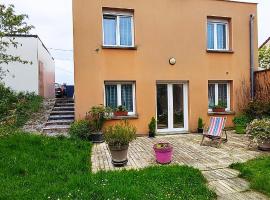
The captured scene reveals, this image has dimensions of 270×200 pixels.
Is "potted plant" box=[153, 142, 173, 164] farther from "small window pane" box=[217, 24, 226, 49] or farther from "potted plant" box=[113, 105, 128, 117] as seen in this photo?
"small window pane" box=[217, 24, 226, 49]

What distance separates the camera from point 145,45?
37.5 feet

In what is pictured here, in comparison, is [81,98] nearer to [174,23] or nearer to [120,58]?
[120,58]

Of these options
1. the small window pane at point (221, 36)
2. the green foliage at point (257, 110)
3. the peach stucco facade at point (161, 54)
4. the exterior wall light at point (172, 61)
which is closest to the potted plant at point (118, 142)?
the peach stucco facade at point (161, 54)

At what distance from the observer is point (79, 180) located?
5301mm

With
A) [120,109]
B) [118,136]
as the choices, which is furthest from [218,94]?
[118,136]

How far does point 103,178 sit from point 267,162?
4.30 metres

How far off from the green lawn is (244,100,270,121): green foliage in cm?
734

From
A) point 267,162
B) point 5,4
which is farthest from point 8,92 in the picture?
point 267,162

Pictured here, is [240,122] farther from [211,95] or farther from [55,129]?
[55,129]

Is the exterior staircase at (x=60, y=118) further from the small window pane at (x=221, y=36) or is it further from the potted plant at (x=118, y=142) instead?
the small window pane at (x=221, y=36)

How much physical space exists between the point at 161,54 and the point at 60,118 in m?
5.69

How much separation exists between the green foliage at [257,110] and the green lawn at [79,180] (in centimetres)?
734

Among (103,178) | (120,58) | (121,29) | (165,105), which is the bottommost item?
(103,178)

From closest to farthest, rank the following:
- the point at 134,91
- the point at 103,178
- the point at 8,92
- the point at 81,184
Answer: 1. the point at 81,184
2. the point at 103,178
3. the point at 134,91
4. the point at 8,92
